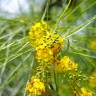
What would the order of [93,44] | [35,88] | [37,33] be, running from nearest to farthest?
1. [35,88]
2. [37,33]
3. [93,44]

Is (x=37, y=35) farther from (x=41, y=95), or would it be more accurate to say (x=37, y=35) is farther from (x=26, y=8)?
(x=26, y=8)

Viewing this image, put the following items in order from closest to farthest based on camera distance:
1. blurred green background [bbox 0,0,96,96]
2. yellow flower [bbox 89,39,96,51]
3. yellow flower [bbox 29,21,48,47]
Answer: yellow flower [bbox 29,21,48,47] < blurred green background [bbox 0,0,96,96] < yellow flower [bbox 89,39,96,51]

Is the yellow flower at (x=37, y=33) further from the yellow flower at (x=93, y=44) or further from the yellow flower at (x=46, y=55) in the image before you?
the yellow flower at (x=93, y=44)

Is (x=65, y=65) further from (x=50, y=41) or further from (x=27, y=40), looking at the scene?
(x=27, y=40)

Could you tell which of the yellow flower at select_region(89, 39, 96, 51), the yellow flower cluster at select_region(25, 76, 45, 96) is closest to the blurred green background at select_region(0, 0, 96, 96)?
the yellow flower at select_region(89, 39, 96, 51)

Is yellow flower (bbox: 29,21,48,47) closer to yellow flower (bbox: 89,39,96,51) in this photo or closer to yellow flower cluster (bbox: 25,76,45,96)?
yellow flower cluster (bbox: 25,76,45,96)

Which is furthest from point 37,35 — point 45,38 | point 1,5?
point 1,5

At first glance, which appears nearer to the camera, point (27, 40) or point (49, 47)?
point (49, 47)

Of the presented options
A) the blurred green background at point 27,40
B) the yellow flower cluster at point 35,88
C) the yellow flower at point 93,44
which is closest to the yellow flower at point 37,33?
the blurred green background at point 27,40

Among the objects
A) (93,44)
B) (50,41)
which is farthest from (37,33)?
(93,44)
